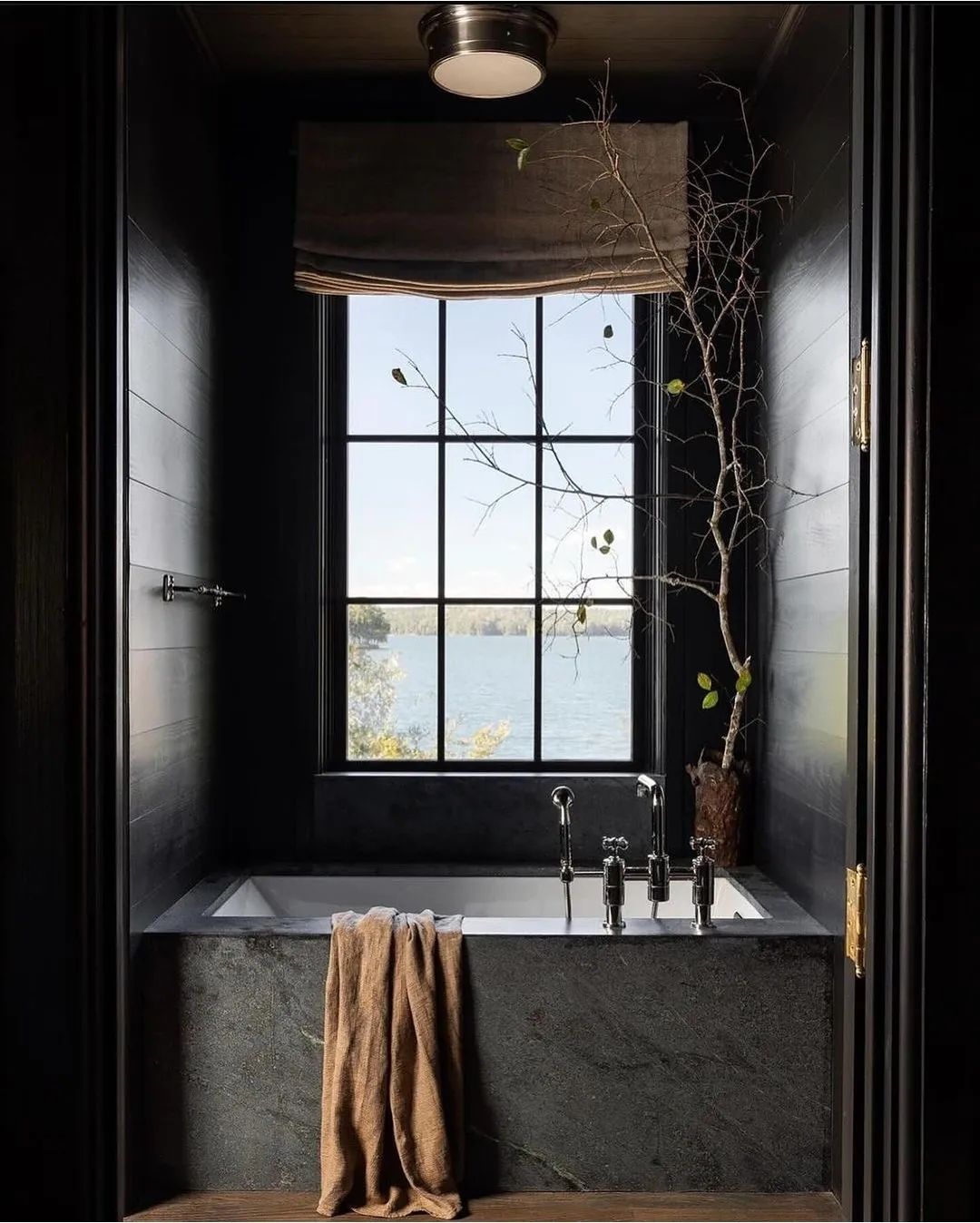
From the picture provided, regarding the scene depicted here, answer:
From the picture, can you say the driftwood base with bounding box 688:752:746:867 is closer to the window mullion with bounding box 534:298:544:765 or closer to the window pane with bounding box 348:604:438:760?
the window mullion with bounding box 534:298:544:765

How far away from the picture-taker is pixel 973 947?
1249 millimetres

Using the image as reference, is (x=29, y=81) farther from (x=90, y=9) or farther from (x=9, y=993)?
(x=9, y=993)

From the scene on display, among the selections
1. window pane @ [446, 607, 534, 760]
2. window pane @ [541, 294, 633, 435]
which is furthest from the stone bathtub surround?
window pane @ [541, 294, 633, 435]

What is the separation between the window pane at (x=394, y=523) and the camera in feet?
10.6

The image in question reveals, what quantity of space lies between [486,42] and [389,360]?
3.12 feet

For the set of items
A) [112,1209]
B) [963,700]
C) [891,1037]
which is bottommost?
[112,1209]

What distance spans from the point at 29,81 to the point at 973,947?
147 centimetres

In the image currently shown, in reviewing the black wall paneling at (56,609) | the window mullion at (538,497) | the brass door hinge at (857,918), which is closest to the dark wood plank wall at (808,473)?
the window mullion at (538,497)

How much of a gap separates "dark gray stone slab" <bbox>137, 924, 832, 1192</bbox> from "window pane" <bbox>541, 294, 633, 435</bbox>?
1.59 meters

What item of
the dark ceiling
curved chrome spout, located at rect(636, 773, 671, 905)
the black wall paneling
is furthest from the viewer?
the dark ceiling

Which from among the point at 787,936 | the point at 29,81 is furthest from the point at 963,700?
the point at 29,81

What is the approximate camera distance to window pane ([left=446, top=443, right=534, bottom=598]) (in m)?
3.22

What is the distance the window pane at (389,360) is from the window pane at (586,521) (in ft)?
→ 1.34

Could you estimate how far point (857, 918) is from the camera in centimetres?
141
